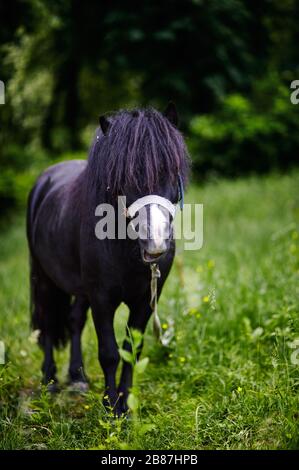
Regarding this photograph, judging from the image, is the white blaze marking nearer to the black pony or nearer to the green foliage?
the black pony

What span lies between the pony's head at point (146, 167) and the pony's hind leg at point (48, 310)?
5.35ft

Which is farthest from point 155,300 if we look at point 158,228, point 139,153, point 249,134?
point 249,134

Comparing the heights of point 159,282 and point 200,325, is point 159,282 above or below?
above

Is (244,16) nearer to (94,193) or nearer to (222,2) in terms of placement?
(222,2)

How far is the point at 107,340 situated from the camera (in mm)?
2871

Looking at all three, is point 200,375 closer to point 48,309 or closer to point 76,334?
point 76,334

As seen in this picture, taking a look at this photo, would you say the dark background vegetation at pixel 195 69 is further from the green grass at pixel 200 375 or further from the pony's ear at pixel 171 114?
the pony's ear at pixel 171 114

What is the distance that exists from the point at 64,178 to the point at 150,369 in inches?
65.4

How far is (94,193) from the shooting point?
2787 mm

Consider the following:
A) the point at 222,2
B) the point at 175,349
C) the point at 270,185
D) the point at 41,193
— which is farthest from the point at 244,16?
the point at 175,349

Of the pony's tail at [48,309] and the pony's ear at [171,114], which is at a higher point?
the pony's ear at [171,114]

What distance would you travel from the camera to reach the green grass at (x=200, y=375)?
100 inches

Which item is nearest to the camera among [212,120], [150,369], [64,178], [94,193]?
[94,193]

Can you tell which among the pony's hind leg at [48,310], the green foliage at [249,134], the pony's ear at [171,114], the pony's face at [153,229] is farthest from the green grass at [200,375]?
the green foliage at [249,134]
